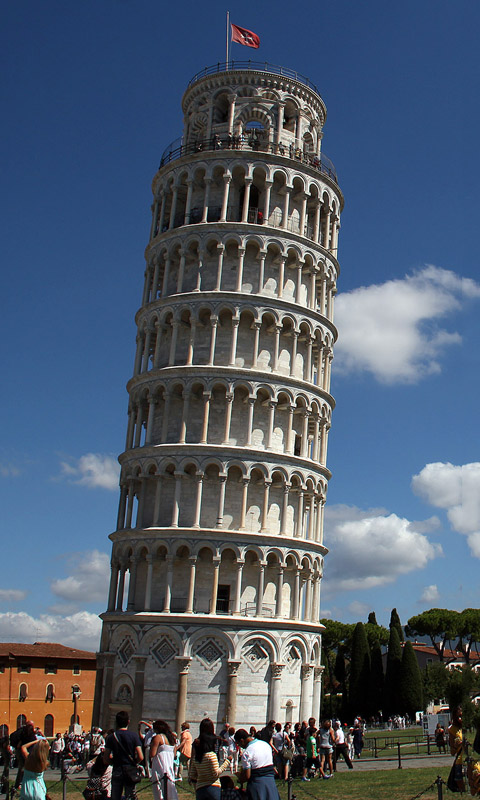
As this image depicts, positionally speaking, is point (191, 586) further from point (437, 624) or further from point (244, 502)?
point (437, 624)

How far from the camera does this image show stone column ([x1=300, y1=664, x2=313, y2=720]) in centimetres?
4019

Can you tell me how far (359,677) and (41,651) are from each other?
2980 cm

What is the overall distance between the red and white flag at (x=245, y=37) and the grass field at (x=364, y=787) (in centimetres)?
3895

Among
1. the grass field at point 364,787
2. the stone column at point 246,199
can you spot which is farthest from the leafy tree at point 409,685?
the grass field at point 364,787

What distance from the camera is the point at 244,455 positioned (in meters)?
40.9

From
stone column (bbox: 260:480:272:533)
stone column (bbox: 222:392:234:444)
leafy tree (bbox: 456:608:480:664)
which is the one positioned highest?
stone column (bbox: 222:392:234:444)

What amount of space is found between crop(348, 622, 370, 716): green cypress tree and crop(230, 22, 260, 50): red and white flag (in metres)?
52.1

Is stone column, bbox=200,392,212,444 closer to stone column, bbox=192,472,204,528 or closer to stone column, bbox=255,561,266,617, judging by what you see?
stone column, bbox=192,472,204,528

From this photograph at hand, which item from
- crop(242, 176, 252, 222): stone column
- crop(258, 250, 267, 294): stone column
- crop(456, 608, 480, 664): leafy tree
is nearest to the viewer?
crop(258, 250, 267, 294): stone column

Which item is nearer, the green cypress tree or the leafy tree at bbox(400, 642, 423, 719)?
the leafy tree at bbox(400, 642, 423, 719)

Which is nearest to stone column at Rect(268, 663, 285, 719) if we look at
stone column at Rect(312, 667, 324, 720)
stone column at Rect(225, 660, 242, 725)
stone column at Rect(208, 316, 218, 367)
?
stone column at Rect(225, 660, 242, 725)

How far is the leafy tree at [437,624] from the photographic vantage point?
98.5 meters

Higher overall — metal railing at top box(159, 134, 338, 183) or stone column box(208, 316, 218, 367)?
metal railing at top box(159, 134, 338, 183)

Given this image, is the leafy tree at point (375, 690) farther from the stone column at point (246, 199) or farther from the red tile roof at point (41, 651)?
the stone column at point (246, 199)
